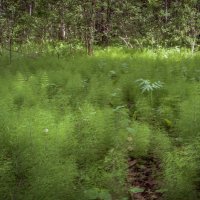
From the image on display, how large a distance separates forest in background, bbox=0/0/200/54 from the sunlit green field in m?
6.91

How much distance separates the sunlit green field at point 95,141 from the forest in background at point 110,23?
6907 millimetres

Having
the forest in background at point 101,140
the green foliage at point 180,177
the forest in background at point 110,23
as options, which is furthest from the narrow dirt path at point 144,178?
the forest in background at point 110,23

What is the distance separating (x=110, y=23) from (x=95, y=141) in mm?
14090

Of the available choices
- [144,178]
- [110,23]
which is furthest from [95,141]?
[110,23]

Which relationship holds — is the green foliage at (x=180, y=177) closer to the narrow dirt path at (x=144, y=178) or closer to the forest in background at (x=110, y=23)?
the narrow dirt path at (x=144, y=178)

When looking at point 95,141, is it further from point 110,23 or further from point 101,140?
point 110,23

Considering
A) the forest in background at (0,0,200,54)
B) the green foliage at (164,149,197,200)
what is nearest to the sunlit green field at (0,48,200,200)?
the green foliage at (164,149,197,200)

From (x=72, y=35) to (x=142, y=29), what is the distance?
12.5 ft

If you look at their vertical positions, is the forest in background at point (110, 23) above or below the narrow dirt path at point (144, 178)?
above

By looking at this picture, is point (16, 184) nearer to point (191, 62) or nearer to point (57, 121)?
point (57, 121)

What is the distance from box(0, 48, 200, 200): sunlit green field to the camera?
2.63 meters

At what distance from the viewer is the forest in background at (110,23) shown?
500 inches

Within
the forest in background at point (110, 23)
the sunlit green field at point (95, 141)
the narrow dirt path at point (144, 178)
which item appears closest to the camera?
the sunlit green field at point (95, 141)

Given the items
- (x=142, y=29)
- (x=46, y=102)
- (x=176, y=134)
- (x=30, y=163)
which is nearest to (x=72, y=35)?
(x=142, y=29)
